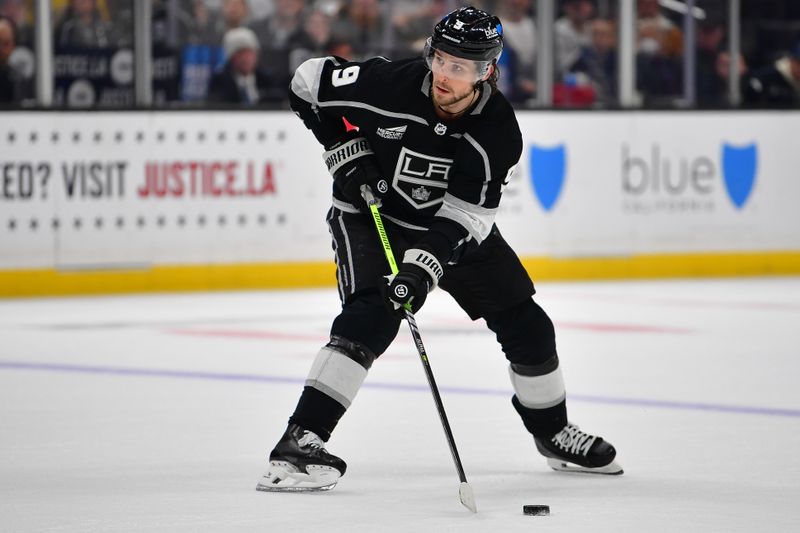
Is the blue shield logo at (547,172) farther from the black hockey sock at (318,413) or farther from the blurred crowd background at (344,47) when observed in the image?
the black hockey sock at (318,413)

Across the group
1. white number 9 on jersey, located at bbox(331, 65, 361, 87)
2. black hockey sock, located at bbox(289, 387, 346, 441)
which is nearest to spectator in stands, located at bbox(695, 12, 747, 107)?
white number 9 on jersey, located at bbox(331, 65, 361, 87)

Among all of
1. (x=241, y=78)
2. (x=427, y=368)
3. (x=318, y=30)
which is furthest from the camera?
(x=318, y=30)

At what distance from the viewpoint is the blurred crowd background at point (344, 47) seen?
8820 mm

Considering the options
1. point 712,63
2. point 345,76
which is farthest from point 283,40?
point 345,76

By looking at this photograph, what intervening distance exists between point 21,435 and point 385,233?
1.26 m

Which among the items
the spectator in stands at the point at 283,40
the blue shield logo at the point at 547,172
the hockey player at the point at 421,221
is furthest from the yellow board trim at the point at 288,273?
the hockey player at the point at 421,221

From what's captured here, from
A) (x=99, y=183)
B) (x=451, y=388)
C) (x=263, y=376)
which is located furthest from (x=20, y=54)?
(x=451, y=388)

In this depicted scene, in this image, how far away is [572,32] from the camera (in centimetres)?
1000

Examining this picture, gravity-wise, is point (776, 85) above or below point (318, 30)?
below

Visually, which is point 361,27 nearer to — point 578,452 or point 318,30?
point 318,30

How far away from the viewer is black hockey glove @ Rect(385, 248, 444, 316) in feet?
11.8

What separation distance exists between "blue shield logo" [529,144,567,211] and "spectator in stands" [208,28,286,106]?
1474 mm

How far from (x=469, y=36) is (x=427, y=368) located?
2.41 feet

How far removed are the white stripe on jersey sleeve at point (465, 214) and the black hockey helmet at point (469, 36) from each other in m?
0.32
